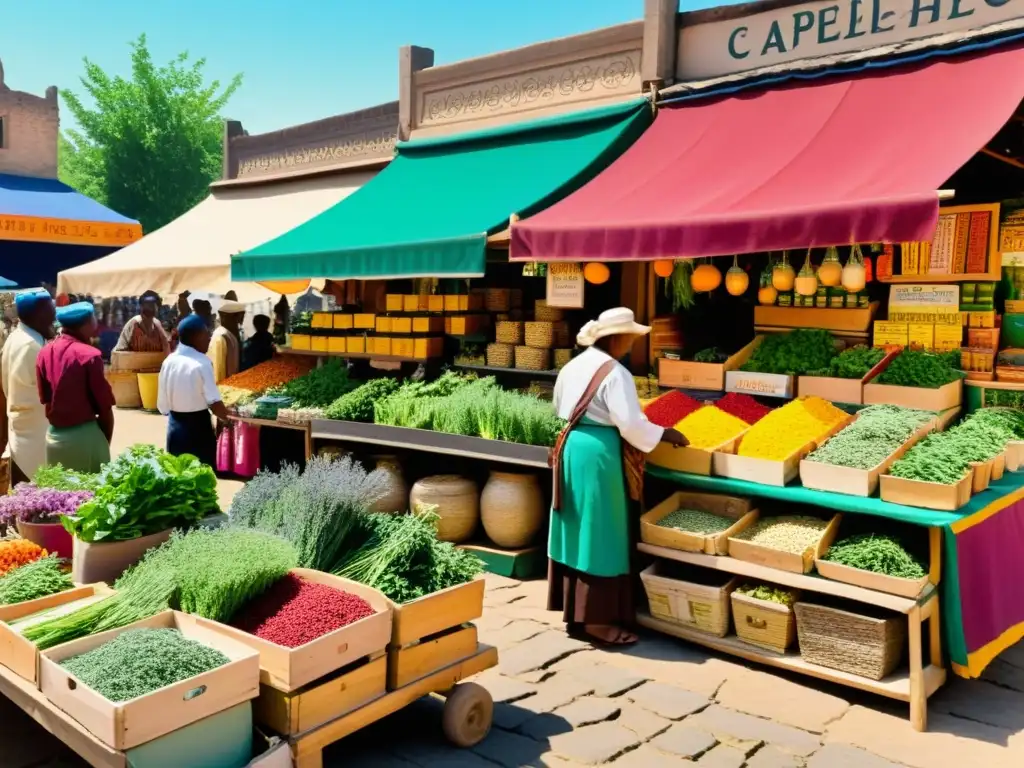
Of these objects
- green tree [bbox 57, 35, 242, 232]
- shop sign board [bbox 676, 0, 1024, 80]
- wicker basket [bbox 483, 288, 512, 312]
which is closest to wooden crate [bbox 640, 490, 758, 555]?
wicker basket [bbox 483, 288, 512, 312]

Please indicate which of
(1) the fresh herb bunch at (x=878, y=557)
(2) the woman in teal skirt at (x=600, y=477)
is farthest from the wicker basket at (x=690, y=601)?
(1) the fresh herb bunch at (x=878, y=557)

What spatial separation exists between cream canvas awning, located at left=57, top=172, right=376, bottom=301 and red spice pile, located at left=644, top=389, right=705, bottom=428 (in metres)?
6.37

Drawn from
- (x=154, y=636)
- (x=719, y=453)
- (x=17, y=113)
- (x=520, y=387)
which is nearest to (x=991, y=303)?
(x=719, y=453)

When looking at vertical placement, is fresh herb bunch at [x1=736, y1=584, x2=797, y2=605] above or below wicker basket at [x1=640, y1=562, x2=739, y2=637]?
above

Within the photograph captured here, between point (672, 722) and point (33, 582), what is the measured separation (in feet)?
9.77

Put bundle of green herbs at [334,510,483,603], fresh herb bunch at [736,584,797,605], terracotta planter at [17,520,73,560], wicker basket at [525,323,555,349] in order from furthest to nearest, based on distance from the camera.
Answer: wicker basket at [525,323,555,349] < fresh herb bunch at [736,584,797,605] < terracotta planter at [17,520,73,560] < bundle of green herbs at [334,510,483,603]

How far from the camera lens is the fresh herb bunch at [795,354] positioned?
5887mm

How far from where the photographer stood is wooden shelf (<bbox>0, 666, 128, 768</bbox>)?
2784 mm

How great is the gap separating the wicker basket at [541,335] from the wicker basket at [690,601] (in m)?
2.83

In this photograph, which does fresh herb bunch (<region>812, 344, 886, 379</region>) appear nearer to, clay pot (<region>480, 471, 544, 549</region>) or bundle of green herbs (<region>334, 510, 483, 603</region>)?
clay pot (<region>480, 471, 544, 549</region>)

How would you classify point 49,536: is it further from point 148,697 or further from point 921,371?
point 921,371

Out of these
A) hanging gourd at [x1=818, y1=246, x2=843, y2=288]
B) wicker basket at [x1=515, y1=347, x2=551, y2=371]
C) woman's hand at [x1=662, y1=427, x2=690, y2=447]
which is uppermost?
hanging gourd at [x1=818, y1=246, x2=843, y2=288]

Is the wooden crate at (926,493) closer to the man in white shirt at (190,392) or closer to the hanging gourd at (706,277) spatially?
the hanging gourd at (706,277)

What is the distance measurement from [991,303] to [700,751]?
142 inches
